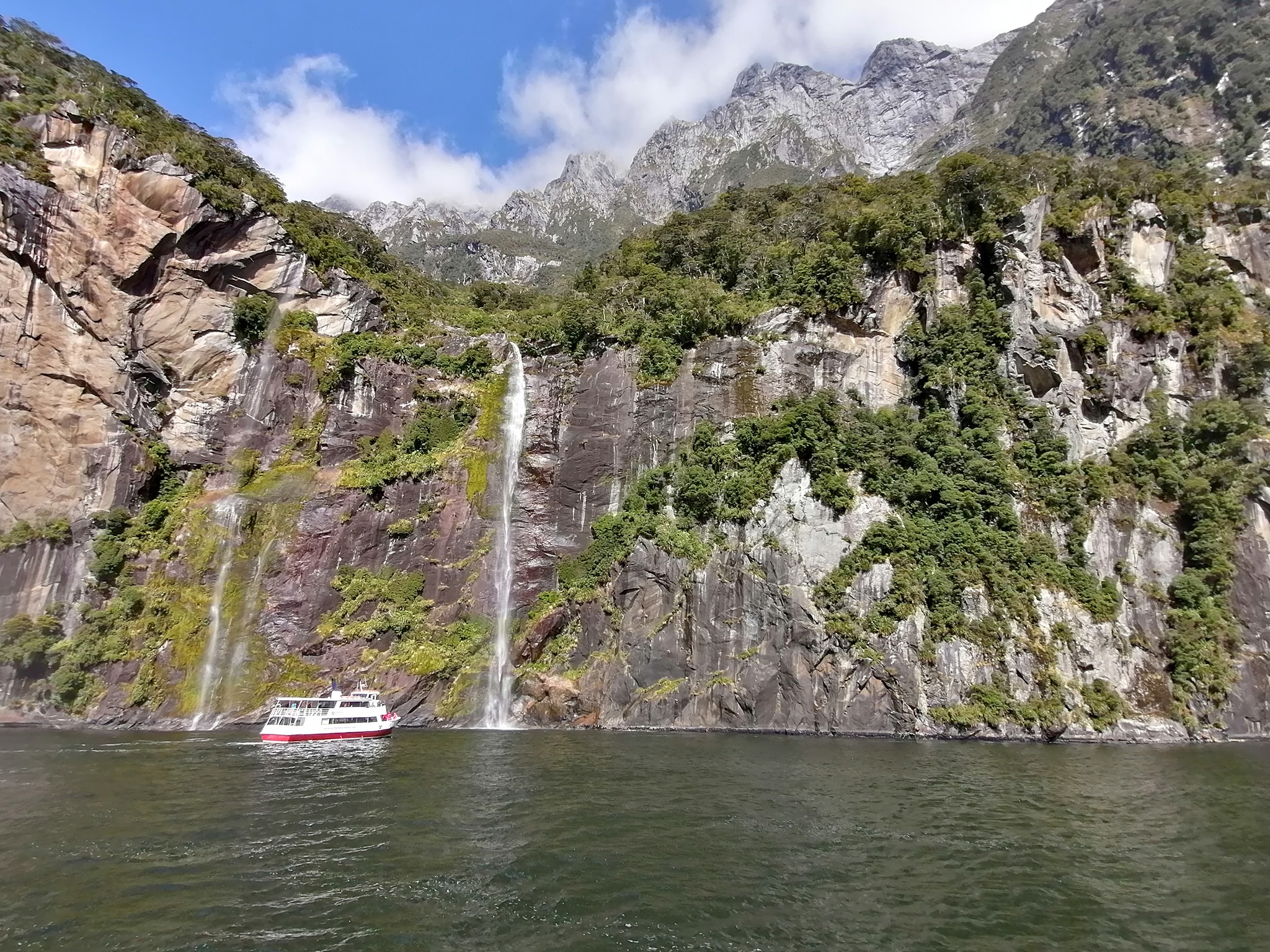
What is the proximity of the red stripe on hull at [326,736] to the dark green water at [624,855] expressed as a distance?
5.54 metres

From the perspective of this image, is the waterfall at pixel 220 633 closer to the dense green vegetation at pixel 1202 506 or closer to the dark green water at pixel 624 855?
the dark green water at pixel 624 855

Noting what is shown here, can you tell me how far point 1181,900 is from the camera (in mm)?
14461

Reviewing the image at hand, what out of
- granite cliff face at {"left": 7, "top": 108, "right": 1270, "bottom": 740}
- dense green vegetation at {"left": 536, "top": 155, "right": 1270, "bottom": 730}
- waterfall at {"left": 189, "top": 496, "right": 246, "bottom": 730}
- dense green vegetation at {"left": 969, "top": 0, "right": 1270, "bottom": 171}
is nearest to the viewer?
granite cliff face at {"left": 7, "top": 108, "right": 1270, "bottom": 740}

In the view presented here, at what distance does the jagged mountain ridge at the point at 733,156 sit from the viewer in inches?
5522

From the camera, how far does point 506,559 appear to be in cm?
4519

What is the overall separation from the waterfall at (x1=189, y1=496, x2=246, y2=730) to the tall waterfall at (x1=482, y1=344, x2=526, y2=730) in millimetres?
14612

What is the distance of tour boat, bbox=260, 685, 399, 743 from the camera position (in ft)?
113

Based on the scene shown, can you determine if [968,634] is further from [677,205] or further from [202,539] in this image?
[677,205]

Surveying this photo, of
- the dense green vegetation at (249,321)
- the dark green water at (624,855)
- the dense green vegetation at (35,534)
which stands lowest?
the dark green water at (624,855)

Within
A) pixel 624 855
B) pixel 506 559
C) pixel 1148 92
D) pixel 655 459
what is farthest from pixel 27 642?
pixel 1148 92

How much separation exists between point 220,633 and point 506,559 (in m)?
16.7

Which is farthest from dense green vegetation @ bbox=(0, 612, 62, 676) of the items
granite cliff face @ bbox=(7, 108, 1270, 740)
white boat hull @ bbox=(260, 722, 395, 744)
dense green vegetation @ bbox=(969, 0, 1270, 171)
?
dense green vegetation @ bbox=(969, 0, 1270, 171)

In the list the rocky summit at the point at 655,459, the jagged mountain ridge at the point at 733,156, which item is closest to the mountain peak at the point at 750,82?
the jagged mountain ridge at the point at 733,156

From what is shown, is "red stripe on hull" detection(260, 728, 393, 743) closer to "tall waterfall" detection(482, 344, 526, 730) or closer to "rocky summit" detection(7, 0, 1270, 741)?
"rocky summit" detection(7, 0, 1270, 741)
